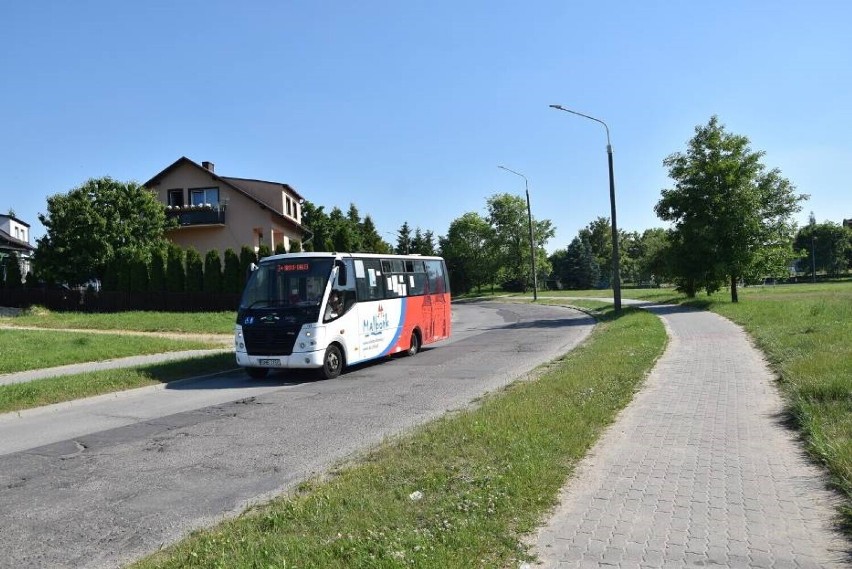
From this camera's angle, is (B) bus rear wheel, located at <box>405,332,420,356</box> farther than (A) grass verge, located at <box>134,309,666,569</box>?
Yes

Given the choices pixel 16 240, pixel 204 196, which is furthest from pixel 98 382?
pixel 16 240

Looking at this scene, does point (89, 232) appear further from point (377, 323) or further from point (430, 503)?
point (430, 503)

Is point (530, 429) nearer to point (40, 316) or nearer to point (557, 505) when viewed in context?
point (557, 505)

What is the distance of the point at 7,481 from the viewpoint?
6.63 metres

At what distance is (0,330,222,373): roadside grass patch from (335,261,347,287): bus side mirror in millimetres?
6682

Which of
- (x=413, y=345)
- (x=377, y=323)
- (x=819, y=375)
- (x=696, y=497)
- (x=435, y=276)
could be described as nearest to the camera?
(x=696, y=497)

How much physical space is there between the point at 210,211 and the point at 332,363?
32.4m

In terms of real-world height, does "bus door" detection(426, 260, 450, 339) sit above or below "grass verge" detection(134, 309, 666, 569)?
above

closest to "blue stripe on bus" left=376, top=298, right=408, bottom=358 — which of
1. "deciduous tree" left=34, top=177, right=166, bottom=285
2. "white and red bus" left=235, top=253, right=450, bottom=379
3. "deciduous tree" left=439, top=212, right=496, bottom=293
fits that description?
"white and red bus" left=235, top=253, right=450, bottom=379

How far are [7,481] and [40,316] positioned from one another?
2827cm

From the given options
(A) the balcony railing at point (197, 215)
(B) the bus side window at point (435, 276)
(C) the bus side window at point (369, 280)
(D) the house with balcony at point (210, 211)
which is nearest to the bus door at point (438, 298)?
(B) the bus side window at point (435, 276)

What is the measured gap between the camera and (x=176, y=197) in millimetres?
45844

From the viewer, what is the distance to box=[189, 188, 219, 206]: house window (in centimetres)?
4488

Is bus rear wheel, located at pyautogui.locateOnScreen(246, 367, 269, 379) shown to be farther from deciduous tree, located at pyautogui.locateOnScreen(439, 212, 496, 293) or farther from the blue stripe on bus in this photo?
deciduous tree, located at pyautogui.locateOnScreen(439, 212, 496, 293)
